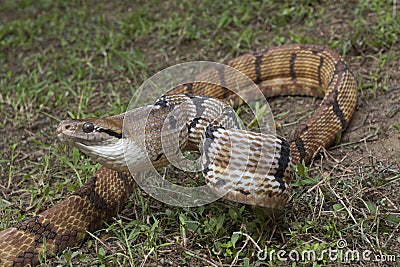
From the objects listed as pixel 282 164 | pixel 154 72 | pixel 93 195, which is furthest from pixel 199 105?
pixel 154 72

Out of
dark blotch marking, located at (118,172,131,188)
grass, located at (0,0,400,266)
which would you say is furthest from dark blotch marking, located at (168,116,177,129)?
dark blotch marking, located at (118,172,131,188)

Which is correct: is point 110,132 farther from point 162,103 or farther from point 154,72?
point 154,72

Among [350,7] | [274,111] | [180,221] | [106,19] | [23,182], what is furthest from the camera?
[106,19]

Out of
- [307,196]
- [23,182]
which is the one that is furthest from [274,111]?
[23,182]

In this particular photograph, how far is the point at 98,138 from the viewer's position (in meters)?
4.18

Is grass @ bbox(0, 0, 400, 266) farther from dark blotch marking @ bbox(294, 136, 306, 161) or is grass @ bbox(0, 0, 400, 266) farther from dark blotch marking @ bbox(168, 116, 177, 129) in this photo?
dark blotch marking @ bbox(168, 116, 177, 129)

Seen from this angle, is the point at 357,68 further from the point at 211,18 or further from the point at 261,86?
the point at 211,18

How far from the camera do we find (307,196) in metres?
4.67

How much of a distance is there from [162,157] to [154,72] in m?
3.04

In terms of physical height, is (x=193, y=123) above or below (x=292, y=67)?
above

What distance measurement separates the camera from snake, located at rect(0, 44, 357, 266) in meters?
4.05

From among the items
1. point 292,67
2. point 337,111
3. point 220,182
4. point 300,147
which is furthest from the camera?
point 292,67

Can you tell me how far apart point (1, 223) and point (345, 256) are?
9.59 ft

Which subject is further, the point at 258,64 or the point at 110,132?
the point at 258,64
